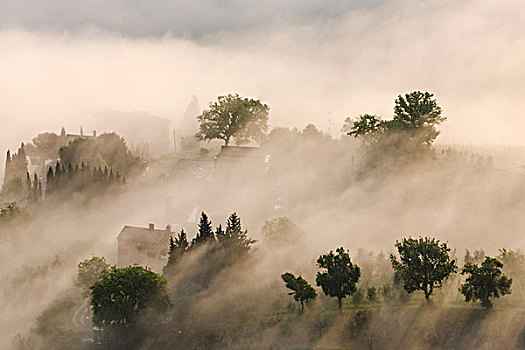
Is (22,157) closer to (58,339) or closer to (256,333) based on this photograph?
(58,339)

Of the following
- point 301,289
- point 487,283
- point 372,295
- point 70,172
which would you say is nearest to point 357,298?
point 372,295

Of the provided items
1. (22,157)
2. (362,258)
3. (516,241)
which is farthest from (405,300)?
(22,157)

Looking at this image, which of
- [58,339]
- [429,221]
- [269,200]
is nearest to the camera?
[58,339]

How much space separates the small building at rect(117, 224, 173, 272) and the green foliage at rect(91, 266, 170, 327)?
1488 centimetres

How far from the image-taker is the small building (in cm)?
5312

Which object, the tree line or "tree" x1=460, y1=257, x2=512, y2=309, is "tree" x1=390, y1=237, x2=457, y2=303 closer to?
the tree line

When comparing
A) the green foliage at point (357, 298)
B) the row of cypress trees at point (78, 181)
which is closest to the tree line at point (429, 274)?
the green foliage at point (357, 298)

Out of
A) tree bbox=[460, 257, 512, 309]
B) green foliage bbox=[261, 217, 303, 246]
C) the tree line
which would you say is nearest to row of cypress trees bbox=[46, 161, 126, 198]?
green foliage bbox=[261, 217, 303, 246]

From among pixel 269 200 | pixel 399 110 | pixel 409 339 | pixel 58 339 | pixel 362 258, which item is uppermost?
pixel 399 110

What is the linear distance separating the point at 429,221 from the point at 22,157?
82835mm

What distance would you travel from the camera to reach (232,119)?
8656cm

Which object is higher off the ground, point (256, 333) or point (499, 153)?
point (499, 153)

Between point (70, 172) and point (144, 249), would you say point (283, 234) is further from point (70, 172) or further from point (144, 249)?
point (70, 172)

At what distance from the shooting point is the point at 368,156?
6162cm
